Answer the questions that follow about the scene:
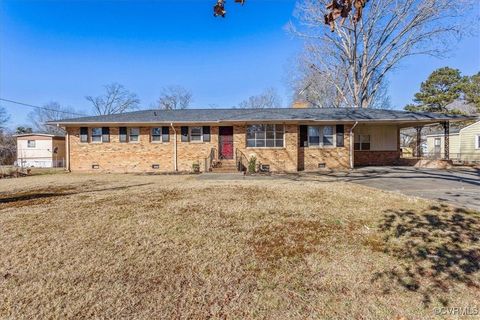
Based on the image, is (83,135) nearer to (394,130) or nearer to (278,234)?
(278,234)

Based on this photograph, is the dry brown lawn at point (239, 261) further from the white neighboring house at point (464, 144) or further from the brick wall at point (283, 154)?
the white neighboring house at point (464, 144)

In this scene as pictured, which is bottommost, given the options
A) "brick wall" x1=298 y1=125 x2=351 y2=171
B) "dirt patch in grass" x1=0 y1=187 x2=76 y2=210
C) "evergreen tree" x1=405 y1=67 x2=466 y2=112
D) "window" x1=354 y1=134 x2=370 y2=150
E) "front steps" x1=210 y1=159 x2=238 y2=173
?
"dirt patch in grass" x1=0 y1=187 x2=76 y2=210

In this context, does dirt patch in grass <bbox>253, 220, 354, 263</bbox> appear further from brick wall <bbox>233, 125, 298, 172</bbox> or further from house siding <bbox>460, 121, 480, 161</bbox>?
house siding <bbox>460, 121, 480, 161</bbox>

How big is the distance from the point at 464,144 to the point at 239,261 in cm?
2850

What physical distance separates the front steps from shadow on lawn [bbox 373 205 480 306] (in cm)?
941

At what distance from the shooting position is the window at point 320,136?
15.5 meters

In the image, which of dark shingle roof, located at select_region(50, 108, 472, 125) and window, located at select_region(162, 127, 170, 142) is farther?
window, located at select_region(162, 127, 170, 142)

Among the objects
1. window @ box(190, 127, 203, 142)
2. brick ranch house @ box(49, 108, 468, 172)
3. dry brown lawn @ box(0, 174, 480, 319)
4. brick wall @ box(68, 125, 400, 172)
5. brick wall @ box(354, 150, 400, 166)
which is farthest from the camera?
brick wall @ box(354, 150, 400, 166)

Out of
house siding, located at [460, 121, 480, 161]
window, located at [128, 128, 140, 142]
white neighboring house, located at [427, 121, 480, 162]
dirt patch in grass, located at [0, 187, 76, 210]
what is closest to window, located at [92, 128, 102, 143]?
window, located at [128, 128, 140, 142]

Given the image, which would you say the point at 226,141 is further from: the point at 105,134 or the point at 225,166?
the point at 105,134

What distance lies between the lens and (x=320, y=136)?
15523 mm

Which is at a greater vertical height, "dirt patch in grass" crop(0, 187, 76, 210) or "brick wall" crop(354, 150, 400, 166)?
"brick wall" crop(354, 150, 400, 166)

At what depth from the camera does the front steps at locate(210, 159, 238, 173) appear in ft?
45.2

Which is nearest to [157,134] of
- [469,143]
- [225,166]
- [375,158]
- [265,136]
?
[225,166]
